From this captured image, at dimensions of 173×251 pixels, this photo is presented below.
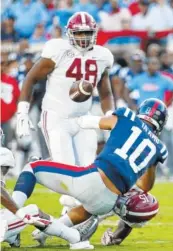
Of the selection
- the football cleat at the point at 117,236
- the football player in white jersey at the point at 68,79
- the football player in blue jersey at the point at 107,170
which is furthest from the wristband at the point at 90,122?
the football player in white jersey at the point at 68,79

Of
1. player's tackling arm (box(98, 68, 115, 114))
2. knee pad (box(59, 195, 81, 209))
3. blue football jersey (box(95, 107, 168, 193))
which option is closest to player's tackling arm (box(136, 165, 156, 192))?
blue football jersey (box(95, 107, 168, 193))

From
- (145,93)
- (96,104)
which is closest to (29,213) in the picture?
(96,104)

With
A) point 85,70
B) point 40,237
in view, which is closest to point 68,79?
point 85,70

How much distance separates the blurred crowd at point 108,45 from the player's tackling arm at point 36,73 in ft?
12.8

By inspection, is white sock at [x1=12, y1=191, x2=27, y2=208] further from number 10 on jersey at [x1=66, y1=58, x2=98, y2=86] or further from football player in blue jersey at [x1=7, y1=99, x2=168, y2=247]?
number 10 on jersey at [x1=66, y1=58, x2=98, y2=86]

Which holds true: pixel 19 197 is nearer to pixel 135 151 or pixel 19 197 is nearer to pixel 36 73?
pixel 135 151

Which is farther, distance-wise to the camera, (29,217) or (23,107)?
(23,107)

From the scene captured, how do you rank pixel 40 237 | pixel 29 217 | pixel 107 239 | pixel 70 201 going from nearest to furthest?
pixel 29 217 < pixel 40 237 < pixel 107 239 < pixel 70 201

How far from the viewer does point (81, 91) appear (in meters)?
7.25

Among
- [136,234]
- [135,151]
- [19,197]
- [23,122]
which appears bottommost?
[136,234]

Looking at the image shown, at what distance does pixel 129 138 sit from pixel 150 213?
62 centimetres

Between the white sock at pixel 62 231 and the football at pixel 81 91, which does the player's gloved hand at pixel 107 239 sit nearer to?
the white sock at pixel 62 231

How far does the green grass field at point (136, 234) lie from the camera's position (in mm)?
6996

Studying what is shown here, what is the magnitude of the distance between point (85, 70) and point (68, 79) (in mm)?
159
